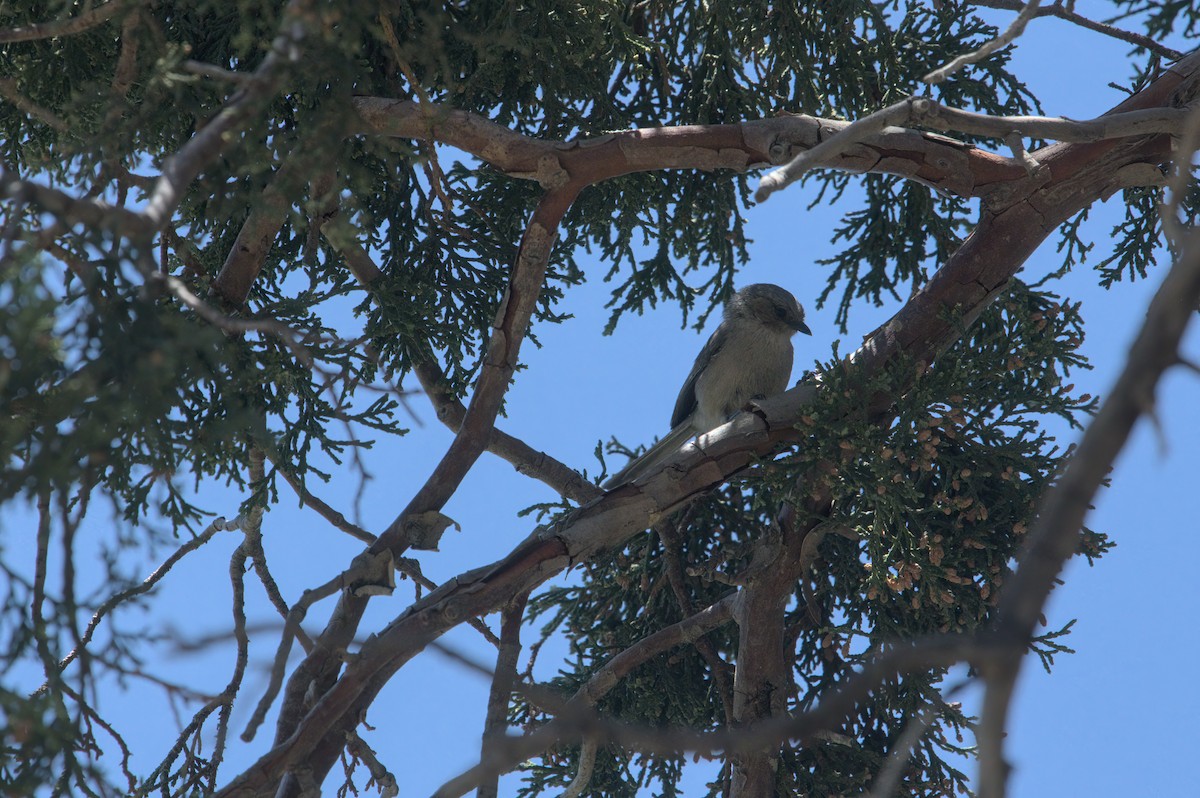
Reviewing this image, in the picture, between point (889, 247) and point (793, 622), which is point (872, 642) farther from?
point (889, 247)

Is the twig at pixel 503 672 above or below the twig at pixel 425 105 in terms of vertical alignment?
below

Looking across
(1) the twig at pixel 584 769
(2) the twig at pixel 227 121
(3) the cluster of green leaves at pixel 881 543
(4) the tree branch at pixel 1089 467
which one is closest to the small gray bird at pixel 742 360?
(3) the cluster of green leaves at pixel 881 543

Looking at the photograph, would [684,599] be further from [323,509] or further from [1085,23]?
[1085,23]

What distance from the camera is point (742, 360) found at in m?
7.68

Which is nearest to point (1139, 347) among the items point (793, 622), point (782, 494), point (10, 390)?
point (10, 390)

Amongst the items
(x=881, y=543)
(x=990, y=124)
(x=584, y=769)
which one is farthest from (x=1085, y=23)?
(x=584, y=769)

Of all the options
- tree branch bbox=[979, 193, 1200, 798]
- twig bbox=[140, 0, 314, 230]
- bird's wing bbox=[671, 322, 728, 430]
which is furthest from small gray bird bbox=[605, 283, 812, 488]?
tree branch bbox=[979, 193, 1200, 798]

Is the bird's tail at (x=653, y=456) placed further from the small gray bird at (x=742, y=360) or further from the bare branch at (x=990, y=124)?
the bare branch at (x=990, y=124)

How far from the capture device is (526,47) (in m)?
4.86

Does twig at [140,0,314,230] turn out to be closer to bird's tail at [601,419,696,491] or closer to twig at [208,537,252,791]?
twig at [208,537,252,791]

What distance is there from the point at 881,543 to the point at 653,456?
203 cm

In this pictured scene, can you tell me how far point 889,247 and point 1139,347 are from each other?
16.8ft

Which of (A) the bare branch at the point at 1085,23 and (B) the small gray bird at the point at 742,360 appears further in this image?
(B) the small gray bird at the point at 742,360

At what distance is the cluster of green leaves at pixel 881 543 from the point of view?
4996mm
